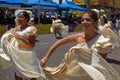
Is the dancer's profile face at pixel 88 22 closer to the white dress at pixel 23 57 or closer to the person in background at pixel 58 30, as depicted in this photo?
the white dress at pixel 23 57

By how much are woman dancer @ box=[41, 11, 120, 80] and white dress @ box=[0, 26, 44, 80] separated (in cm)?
66

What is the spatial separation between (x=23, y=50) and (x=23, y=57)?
128 millimetres

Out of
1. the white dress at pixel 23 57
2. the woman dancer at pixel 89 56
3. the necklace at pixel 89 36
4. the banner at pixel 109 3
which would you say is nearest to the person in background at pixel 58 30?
the white dress at pixel 23 57

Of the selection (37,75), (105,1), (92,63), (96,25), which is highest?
(96,25)

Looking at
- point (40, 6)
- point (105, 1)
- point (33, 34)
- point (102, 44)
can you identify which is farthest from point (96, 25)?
point (105, 1)

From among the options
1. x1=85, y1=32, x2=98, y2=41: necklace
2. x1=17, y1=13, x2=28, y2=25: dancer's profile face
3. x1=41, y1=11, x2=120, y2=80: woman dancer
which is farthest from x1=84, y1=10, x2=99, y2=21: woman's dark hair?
x1=17, y1=13, x2=28, y2=25: dancer's profile face

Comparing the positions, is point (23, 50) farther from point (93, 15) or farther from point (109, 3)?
point (109, 3)

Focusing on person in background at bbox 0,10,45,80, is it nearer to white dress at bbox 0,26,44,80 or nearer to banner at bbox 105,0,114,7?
white dress at bbox 0,26,44,80

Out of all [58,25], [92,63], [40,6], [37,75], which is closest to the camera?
[92,63]

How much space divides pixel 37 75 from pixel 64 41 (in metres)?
0.85

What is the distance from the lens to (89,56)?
17.6 feet

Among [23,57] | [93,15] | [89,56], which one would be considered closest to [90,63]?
[89,56]

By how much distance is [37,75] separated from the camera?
6188mm

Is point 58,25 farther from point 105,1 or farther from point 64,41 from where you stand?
point 105,1
